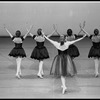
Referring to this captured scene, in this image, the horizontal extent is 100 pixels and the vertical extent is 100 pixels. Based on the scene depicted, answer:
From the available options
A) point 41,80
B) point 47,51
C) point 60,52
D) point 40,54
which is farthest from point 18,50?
point 60,52

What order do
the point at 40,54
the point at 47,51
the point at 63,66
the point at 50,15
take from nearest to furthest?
the point at 63,66 → the point at 40,54 → the point at 47,51 → the point at 50,15

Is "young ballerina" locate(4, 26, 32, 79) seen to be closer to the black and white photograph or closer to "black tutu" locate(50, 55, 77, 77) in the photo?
the black and white photograph

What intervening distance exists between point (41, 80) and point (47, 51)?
22.9 inches

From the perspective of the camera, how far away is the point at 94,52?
674 centimetres

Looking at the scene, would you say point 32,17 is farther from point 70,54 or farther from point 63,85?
point 63,85

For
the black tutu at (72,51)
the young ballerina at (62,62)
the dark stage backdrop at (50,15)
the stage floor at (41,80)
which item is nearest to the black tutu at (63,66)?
the young ballerina at (62,62)

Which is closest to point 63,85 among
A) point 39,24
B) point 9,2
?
point 39,24

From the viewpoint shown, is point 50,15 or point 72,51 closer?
point 72,51

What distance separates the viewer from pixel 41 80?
22.1ft

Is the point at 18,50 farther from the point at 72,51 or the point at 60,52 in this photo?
the point at 72,51

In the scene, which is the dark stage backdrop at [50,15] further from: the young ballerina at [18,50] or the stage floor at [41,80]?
the young ballerina at [18,50]

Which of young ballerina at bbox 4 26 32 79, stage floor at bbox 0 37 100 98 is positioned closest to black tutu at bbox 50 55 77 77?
stage floor at bbox 0 37 100 98

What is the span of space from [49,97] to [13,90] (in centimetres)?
73

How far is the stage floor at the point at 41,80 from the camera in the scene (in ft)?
20.6
